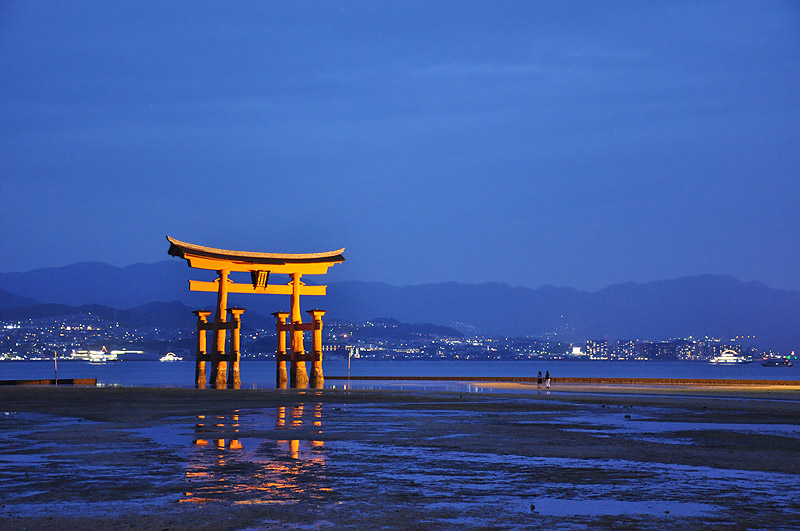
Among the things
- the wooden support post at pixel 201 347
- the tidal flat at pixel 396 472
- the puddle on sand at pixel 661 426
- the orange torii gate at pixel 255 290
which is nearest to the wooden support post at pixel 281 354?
the orange torii gate at pixel 255 290

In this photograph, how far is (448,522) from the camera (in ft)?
27.4

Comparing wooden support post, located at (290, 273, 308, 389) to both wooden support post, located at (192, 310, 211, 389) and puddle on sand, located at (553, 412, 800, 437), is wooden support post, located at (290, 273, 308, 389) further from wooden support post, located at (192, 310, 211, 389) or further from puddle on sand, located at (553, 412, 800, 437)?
puddle on sand, located at (553, 412, 800, 437)

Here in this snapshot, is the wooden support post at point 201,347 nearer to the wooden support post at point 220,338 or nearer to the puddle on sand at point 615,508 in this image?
the wooden support post at point 220,338

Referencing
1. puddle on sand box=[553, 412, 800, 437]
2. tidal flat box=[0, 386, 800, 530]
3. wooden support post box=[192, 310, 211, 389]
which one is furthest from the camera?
wooden support post box=[192, 310, 211, 389]

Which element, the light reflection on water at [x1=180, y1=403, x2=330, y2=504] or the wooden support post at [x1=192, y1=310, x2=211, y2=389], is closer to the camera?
the light reflection on water at [x1=180, y1=403, x2=330, y2=504]

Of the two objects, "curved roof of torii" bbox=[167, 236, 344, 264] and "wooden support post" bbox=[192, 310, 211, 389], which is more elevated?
"curved roof of torii" bbox=[167, 236, 344, 264]

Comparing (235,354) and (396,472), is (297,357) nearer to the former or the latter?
(235,354)

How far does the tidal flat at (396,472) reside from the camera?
8.59 meters

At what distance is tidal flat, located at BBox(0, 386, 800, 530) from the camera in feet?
28.2

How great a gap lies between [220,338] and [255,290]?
13.6 feet

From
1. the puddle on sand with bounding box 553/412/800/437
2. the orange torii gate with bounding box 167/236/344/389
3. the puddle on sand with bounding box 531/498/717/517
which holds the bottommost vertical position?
the puddle on sand with bounding box 553/412/800/437

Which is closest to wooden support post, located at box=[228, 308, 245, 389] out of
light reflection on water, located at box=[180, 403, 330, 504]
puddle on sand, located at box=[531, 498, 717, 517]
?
light reflection on water, located at box=[180, 403, 330, 504]

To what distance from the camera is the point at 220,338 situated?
58.9m

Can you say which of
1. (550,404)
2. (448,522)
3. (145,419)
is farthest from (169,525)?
(550,404)
